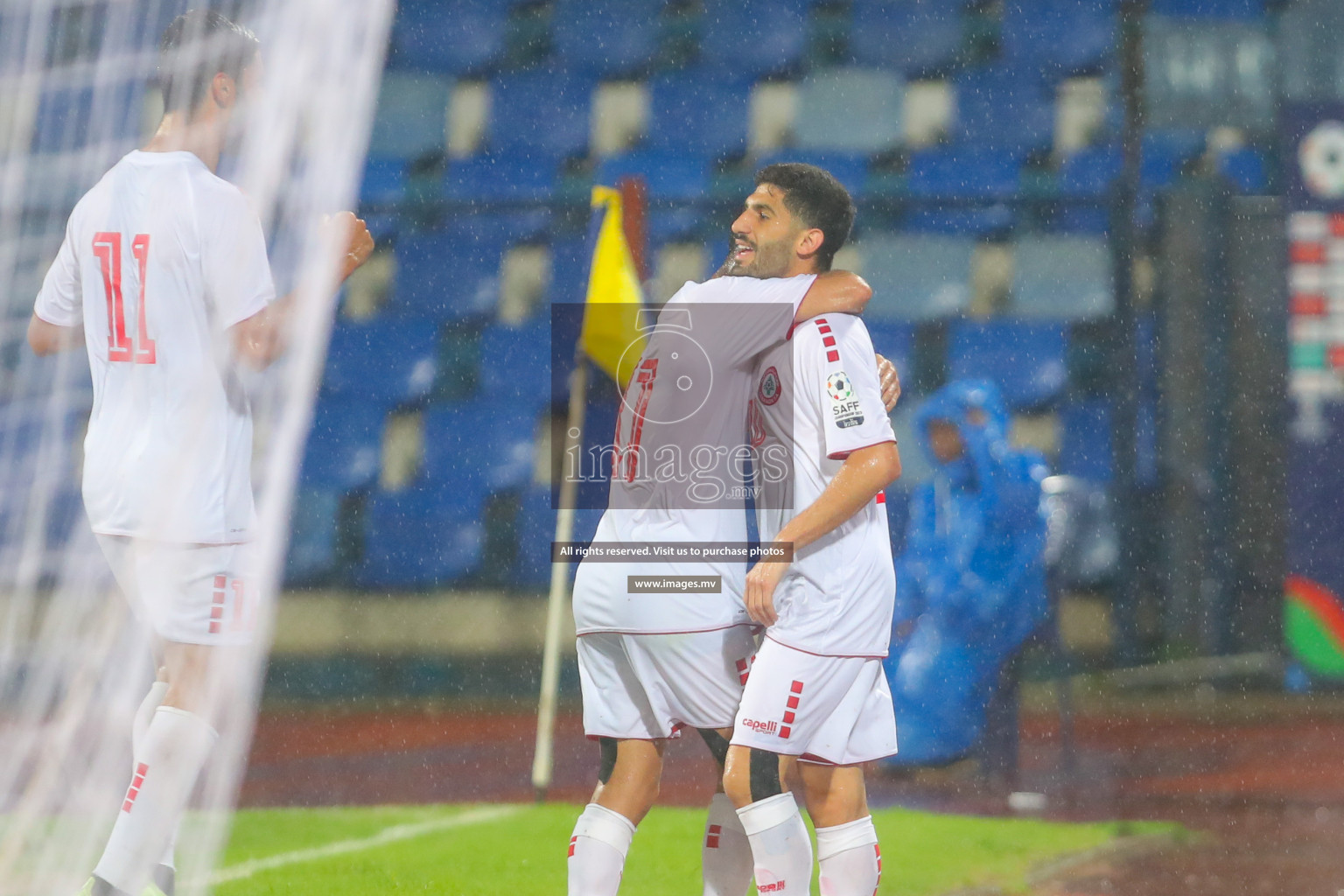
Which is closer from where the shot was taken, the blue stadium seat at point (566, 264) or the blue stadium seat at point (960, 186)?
the blue stadium seat at point (566, 264)

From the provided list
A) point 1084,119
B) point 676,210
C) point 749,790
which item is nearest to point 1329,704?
point 1084,119

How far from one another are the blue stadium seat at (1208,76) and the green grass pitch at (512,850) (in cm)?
433

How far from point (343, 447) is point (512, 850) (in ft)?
12.3

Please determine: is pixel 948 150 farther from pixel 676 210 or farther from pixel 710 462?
pixel 710 462

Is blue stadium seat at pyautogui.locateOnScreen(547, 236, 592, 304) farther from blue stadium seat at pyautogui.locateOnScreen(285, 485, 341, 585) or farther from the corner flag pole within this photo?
the corner flag pole

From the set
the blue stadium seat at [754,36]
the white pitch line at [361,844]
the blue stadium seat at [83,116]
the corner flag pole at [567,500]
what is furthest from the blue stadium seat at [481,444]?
the blue stadium seat at [83,116]

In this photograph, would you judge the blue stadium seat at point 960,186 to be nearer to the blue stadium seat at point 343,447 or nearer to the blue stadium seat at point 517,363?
the blue stadium seat at point 517,363

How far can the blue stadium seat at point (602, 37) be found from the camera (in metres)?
7.50

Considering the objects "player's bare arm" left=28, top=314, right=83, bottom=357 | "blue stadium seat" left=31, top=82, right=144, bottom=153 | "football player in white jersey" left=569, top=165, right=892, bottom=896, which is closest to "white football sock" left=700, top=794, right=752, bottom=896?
"football player in white jersey" left=569, top=165, right=892, bottom=896

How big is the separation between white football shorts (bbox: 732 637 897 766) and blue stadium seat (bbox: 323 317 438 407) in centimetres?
506

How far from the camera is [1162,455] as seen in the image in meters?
6.91

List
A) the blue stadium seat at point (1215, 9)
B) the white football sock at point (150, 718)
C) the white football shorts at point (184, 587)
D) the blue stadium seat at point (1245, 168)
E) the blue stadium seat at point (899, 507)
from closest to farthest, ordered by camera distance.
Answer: the white football shorts at point (184, 587) < the white football sock at point (150, 718) < the blue stadium seat at point (899, 507) < the blue stadium seat at point (1245, 168) < the blue stadium seat at point (1215, 9)

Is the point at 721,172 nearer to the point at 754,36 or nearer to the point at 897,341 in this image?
the point at 754,36

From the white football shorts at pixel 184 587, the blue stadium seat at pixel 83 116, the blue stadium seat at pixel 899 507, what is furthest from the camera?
the blue stadium seat at pixel 899 507
